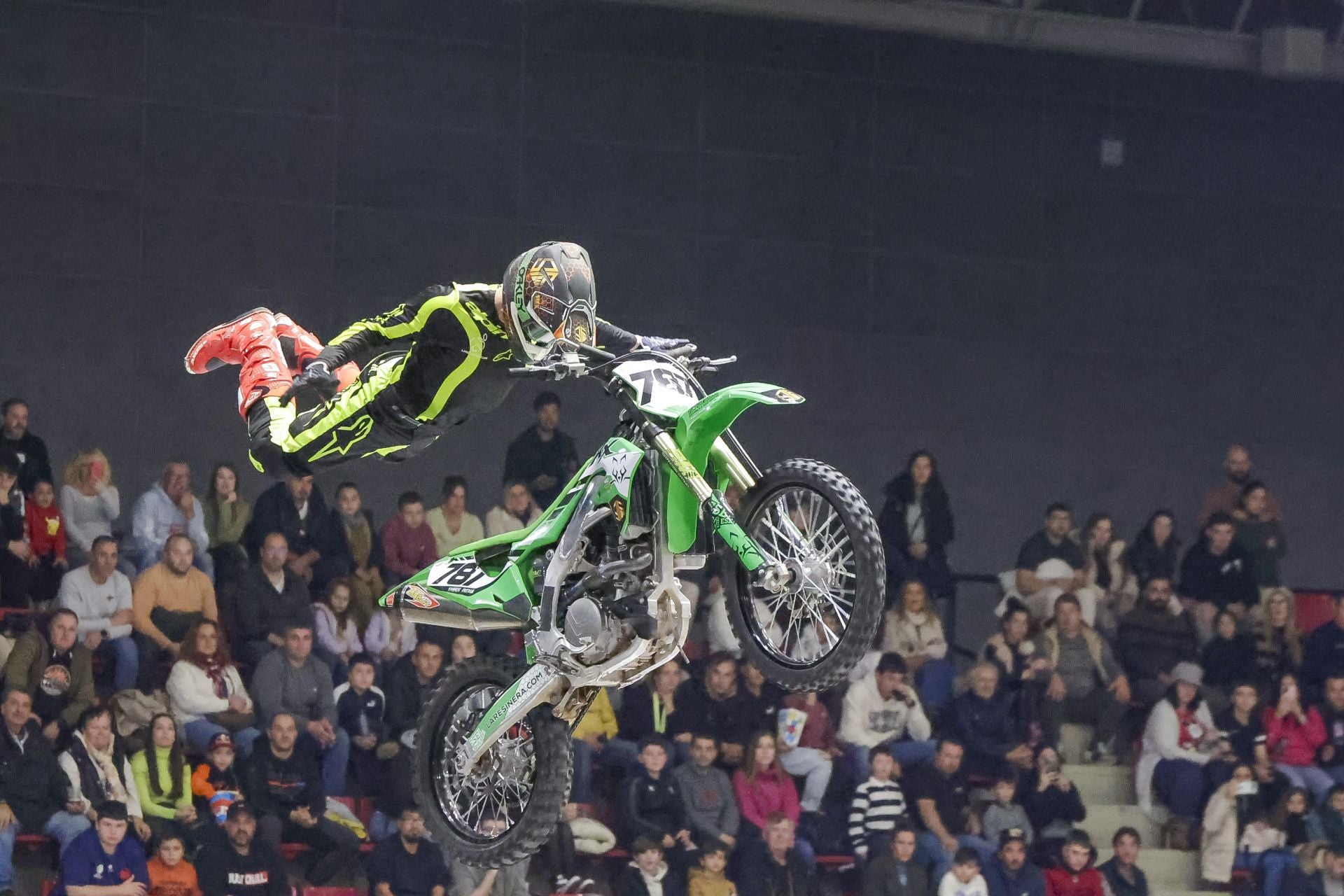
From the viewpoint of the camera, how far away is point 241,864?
40.2 feet

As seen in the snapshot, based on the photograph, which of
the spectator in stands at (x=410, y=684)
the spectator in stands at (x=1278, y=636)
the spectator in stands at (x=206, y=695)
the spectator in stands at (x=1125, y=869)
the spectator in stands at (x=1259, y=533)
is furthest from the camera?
the spectator in stands at (x=1259, y=533)

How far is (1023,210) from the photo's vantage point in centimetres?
1753

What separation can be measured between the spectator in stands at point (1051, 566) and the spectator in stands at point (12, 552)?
254 inches

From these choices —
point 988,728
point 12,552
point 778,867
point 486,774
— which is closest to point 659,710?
point 778,867

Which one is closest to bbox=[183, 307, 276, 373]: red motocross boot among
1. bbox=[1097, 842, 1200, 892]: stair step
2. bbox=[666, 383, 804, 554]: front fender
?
bbox=[666, 383, 804, 554]: front fender

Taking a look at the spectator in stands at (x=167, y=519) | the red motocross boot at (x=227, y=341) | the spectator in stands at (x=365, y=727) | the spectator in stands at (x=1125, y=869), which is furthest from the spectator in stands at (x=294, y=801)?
the spectator in stands at (x=1125, y=869)

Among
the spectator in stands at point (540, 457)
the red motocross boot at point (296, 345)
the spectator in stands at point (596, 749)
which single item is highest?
the red motocross boot at point (296, 345)

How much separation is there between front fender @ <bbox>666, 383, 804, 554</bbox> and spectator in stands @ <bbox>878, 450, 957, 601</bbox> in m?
7.16

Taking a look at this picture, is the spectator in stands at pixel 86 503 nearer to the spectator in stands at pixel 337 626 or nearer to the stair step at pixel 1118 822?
the spectator in stands at pixel 337 626

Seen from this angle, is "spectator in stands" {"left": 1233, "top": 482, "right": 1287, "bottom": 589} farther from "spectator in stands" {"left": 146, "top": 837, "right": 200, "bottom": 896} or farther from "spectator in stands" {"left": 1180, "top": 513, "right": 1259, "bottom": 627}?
"spectator in stands" {"left": 146, "top": 837, "right": 200, "bottom": 896}

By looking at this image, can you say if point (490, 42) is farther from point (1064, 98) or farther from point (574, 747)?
point (574, 747)

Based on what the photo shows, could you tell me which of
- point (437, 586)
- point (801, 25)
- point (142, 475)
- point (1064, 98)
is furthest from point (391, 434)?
point (1064, 98)

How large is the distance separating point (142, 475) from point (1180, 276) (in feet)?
27.0

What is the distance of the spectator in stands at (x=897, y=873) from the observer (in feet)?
43.6
